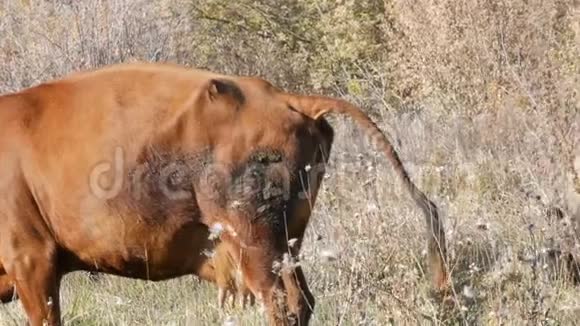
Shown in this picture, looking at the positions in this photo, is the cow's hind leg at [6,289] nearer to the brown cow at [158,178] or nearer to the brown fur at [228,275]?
the brown cow at [158,178]

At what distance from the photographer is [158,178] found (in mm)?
6402

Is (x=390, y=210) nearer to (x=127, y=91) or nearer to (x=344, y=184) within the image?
(x=344, y=184)

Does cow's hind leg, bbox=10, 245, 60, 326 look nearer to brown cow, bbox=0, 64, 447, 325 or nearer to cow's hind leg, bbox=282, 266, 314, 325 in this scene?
brown cow, bbox=0, 64, 447, 325

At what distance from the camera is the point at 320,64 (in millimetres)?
23391

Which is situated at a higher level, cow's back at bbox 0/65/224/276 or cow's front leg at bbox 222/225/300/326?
cow's back at bbox 0/65/224/276

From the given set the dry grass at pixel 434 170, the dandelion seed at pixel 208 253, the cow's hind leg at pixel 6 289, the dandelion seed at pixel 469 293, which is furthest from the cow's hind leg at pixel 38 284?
the dandelion seed at pixel 469 293

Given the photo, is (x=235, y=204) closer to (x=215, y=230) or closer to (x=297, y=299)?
(x=215, y=230)

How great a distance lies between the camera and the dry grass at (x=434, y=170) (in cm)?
588

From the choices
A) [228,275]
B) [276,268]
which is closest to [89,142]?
[228,275]

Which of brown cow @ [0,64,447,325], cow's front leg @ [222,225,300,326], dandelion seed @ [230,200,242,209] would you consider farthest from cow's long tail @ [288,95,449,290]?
cow's front leg @ [222,225,300,326]

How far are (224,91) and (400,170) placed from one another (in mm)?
905

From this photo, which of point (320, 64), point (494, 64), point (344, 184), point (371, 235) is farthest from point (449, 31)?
point (320, 64)

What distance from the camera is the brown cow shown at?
6297 millimetres

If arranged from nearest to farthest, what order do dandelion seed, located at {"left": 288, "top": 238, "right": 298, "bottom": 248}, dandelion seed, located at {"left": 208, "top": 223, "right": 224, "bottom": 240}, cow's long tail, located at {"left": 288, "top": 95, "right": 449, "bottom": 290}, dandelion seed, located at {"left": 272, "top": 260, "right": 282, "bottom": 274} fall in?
dandelion seed, located at {"left": 272, "top": 260, "right": 282, "bottom": 274} < dandelion seed, located at {"left": 288, "top": 238, "right": 298, "bottom": 248} < cow's long tail, located at {"left": 288, "top": 95, "right": 449, "bottom": 290} < dandelion seed, located at {"left": 208, "top": 223, "right": 224, "bottom": 240}
